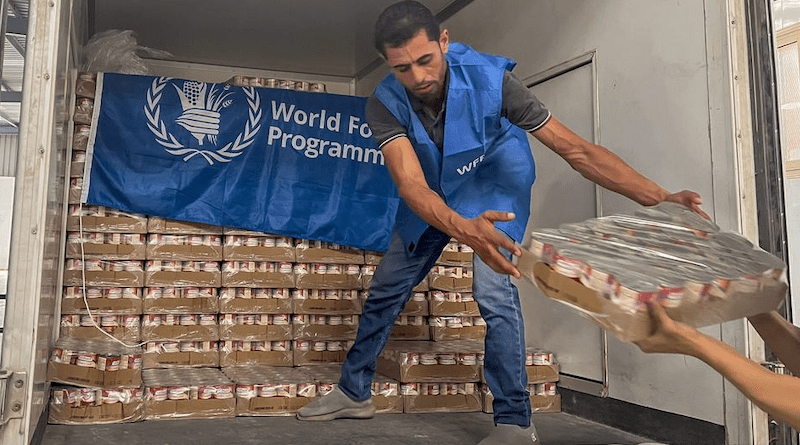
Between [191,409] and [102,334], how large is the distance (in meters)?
0.95

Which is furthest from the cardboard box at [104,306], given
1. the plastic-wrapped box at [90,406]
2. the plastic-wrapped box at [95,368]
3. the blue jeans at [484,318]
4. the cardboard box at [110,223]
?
the blue jeans at [484,318]

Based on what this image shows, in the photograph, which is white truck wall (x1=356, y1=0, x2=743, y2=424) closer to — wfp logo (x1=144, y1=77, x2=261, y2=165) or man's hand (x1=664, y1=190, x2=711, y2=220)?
man's hand (x1=664, y1=190, x2=711, y2=220)

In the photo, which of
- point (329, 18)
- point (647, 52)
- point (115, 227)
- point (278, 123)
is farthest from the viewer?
point (329, 18)

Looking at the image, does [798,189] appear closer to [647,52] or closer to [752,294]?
[647,52]

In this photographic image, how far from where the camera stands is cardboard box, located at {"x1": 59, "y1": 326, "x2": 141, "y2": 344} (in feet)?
12.8

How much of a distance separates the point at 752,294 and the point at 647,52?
1953mm

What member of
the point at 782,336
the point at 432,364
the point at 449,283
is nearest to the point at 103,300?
the point at 432,364

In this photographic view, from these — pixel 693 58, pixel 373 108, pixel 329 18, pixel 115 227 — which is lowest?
pixel 115 227

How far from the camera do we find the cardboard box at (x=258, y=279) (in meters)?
4.25

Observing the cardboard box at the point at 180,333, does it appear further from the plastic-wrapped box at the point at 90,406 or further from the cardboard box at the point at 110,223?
the plastic-wrapped box at the point at 90,406

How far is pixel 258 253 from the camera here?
439cm

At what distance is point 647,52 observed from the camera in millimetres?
3264

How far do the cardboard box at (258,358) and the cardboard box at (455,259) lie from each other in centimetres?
111

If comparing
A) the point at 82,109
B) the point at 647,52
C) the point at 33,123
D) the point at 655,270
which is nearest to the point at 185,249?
the point at 82,109
